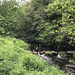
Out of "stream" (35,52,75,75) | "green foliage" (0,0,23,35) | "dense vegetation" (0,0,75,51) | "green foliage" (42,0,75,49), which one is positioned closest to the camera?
"green foliage" (42,0,75,49)

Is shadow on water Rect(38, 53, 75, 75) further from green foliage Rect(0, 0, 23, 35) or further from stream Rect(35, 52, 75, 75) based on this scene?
green foliage Rect(0, 0, 23, 35)

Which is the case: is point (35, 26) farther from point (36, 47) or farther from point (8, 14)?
point (8, 14)

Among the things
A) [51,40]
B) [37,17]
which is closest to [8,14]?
[37,17]

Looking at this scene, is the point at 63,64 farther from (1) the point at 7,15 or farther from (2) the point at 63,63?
(1) the point at 7,15

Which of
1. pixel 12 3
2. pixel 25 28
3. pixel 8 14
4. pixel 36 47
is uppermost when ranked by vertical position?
pixel 12 3

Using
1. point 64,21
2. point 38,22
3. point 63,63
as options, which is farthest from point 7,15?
point 63,63

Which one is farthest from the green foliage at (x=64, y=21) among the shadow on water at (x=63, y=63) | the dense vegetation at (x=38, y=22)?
the shadow on water at (x=63, y=63)

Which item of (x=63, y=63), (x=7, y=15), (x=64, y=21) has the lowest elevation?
(x=63, y=63)

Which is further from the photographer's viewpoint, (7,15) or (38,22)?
(38,22)

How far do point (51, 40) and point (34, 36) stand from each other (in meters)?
5.18

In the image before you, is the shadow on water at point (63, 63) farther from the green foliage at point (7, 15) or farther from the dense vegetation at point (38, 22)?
the green foliage at point (7, 15)

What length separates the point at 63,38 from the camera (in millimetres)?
15805

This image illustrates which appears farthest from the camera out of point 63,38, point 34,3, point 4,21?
point 34,3

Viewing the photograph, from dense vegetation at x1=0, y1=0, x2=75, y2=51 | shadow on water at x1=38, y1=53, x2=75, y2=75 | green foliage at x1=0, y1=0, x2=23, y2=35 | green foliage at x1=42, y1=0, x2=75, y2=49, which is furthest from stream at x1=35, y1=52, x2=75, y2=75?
green foliage at x1=0, y1=0, x2=23, y2=35
